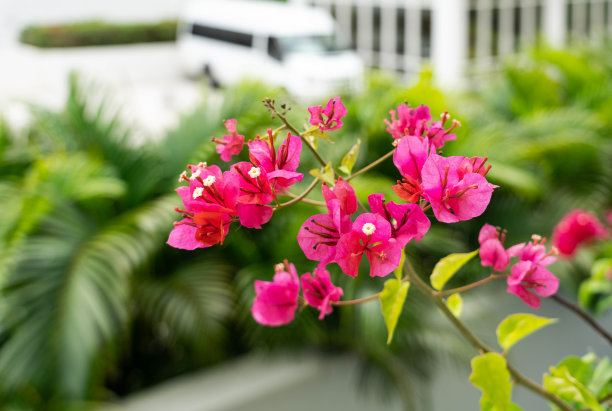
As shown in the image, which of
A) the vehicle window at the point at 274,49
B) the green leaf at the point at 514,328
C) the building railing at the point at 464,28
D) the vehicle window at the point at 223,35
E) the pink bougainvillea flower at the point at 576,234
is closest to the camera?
the green leaf at the point at 514,328

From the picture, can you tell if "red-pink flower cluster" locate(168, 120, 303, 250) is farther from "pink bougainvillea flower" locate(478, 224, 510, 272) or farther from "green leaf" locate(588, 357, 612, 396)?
"green leaf" locate(588, 357, 612, 396)

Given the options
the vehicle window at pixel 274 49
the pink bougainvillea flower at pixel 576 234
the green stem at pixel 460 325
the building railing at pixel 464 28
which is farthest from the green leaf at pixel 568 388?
the vehicle window at pixel 274 49

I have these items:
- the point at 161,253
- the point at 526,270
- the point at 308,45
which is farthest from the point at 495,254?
the point at 308,45

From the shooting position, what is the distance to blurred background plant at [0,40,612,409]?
1.41 metres

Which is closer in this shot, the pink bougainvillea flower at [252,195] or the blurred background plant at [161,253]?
the pink bougainvillea flower at [252,195]

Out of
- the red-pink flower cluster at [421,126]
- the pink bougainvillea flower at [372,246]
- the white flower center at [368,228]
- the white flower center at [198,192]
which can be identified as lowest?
the pink bougainvillea flower at [372,246]

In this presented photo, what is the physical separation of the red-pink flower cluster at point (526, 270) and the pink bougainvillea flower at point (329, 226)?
0.33 ft

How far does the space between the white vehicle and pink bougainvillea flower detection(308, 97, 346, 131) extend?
18.3ft

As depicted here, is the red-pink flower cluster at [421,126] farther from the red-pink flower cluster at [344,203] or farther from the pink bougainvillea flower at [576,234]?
the pink bougainvillea flower at [576,234]

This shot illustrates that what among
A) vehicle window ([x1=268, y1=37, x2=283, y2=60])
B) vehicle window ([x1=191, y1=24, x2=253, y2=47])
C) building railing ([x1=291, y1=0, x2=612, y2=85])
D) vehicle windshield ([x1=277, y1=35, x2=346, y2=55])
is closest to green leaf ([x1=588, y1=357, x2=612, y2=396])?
building railing ([x1=291, y1=0, x2=612, y2=85])

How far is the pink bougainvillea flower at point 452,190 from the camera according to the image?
297 mm

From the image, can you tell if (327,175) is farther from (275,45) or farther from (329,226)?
(275,45)

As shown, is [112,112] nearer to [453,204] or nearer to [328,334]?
[328,334]

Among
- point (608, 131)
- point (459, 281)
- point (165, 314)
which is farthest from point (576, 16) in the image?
point (165, 314)
